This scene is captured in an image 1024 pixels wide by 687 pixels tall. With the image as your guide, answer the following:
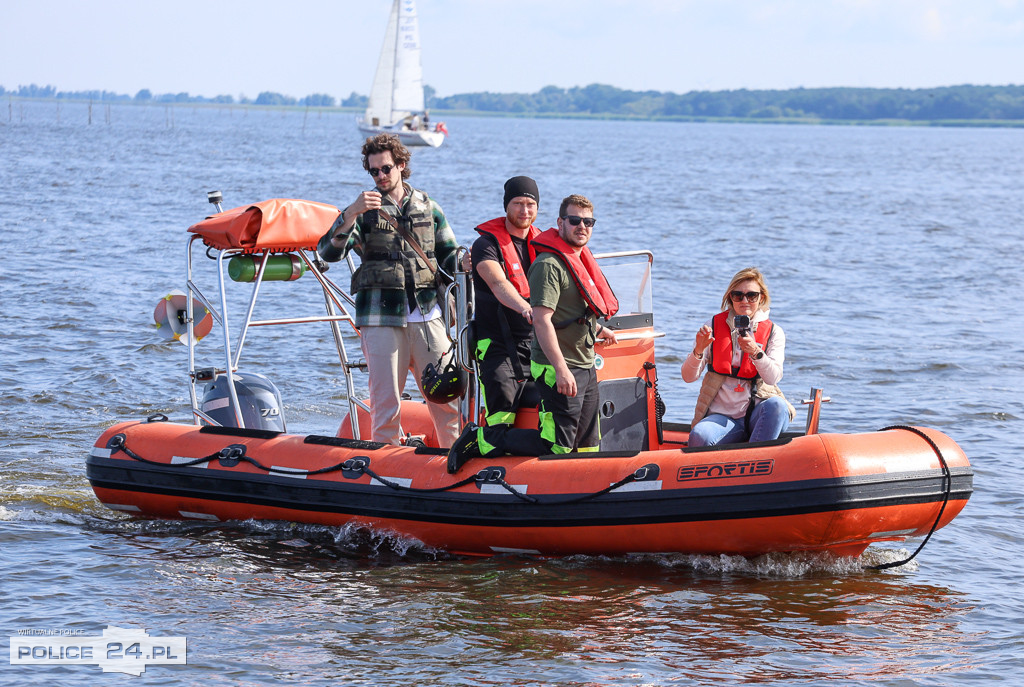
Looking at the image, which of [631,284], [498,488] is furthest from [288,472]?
[631,284]

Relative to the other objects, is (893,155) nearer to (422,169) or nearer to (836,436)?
(422,169)

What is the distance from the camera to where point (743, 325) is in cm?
553

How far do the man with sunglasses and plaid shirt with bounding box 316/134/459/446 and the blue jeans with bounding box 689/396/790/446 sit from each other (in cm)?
145

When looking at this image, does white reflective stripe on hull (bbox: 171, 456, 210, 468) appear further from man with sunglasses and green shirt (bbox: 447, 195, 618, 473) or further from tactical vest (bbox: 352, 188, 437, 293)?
man with sunglasses and green shirt (bbox: 447, 195, 618, 473)

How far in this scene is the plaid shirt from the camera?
5941mm

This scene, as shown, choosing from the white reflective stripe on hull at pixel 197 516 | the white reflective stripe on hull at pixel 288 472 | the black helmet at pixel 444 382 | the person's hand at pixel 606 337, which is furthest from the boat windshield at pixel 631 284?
the white reflective stripe on hull at pixel 197 516

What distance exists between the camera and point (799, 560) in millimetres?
5730

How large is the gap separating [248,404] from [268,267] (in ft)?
2.86

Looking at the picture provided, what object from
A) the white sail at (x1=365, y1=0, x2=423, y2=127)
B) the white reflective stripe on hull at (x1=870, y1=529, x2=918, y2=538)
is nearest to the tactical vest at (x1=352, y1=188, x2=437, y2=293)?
the white reflective stripe on hull at (x1=870, y1=529, x2=918, y2=538)

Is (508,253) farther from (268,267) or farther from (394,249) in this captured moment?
(268,267)

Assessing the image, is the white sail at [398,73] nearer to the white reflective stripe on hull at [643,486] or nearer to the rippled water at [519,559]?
the rippled water at [519,559]

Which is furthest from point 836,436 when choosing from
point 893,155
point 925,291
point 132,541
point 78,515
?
point 893,155

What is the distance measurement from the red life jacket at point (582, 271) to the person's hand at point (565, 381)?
33cm

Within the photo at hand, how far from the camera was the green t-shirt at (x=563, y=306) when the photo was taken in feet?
16.7
